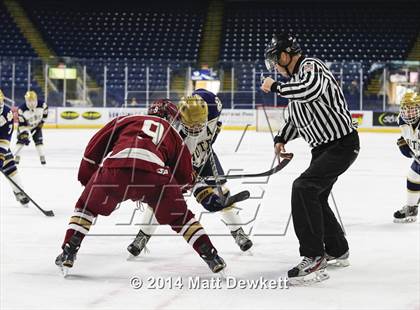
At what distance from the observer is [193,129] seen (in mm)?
3736

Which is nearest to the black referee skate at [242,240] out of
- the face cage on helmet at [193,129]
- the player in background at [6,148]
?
the face cage on helmet at [193,129]

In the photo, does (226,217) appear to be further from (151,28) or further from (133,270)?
(151,28)

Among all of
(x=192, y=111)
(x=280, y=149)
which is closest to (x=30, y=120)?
(x=280, y=149)

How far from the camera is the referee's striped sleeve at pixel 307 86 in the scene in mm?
3312

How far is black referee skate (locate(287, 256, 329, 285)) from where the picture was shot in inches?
134

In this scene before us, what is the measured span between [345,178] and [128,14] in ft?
56.9

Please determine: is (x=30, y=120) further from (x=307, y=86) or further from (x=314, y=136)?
(x=307, y=86)

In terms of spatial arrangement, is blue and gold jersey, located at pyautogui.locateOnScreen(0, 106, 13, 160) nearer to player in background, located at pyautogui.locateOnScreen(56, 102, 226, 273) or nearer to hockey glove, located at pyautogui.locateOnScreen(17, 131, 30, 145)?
player in background, located at pyautogui.locateOnScreen(56, 102, 226, 273)

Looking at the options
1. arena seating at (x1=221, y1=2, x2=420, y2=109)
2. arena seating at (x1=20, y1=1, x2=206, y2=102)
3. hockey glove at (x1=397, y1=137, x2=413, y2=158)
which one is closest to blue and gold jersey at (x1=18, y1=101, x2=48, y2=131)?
hockey glove at (x1=397, y1=137, x2=413, y2=158)

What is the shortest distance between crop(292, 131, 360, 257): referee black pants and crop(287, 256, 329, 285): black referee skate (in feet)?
0.11

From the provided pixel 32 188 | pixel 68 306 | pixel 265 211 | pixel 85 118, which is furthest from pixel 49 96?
pixel 68 306

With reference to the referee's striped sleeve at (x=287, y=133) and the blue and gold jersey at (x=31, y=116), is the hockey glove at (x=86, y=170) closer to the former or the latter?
the referee's striped sleeve at (x=287, y=133)

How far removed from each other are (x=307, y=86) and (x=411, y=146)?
243cm

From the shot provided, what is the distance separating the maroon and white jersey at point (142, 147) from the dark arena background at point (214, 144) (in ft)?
→ 1.85
